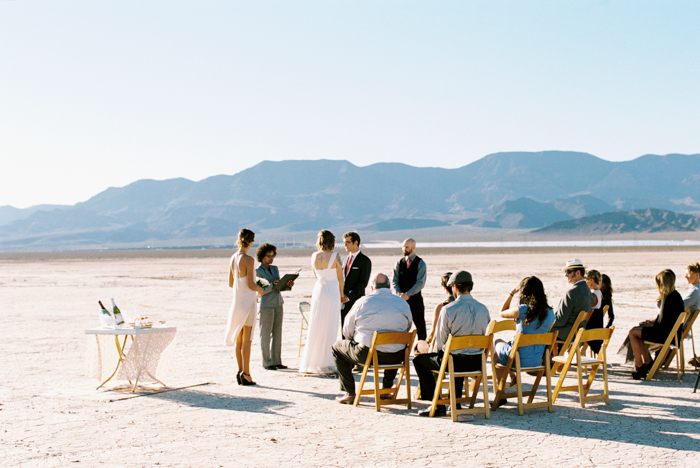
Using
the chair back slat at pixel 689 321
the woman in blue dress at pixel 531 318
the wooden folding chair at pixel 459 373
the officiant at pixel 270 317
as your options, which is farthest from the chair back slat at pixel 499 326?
the officiant at pixel 270 317

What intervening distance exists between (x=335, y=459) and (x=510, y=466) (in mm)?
1307

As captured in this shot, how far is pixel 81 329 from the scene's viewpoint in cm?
1373

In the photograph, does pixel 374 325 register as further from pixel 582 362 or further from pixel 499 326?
pixel 582 362

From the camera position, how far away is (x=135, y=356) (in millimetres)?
7785

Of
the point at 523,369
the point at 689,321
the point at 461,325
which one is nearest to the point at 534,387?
the point at 523,369

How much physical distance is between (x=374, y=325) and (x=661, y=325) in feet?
12.2

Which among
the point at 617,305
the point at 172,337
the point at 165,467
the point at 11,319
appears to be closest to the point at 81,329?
the point at 11,319

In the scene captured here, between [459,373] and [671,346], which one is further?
[671,346]

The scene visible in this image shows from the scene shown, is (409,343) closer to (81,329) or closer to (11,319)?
(81,329)

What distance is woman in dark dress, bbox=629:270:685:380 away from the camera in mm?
8156

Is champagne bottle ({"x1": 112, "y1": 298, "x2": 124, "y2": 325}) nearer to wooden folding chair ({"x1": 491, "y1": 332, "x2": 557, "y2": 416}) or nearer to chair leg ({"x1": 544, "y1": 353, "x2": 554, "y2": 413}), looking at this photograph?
wooden folding chair ({"x1": 491, "y1": 332, "x2": 557, "y2": 416})

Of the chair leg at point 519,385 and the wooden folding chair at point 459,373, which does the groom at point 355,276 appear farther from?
the chair leg at point 519,385

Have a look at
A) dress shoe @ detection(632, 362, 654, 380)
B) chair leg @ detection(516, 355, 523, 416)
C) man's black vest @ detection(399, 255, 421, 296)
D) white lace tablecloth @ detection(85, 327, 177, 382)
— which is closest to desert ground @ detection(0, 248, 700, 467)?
chair leg @ detection(516, 355, 523, 416)

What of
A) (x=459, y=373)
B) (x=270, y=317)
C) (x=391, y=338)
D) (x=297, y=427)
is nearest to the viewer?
(x=297, y=427)
